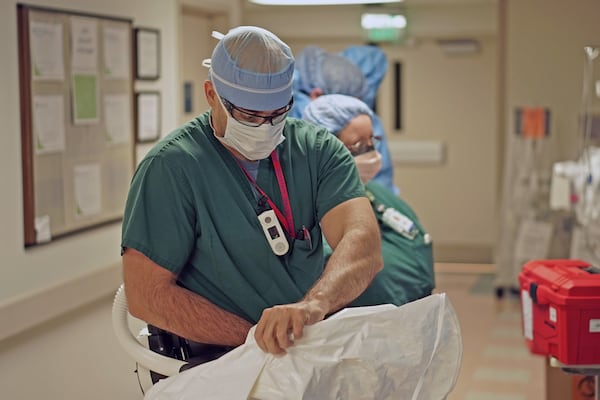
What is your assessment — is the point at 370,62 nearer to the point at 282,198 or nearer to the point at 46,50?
the point at 46,50

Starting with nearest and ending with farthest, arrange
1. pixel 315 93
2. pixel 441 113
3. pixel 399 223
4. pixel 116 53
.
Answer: pixel 399 223
pixel 315 93
pixel 116 53
pixel 441 113

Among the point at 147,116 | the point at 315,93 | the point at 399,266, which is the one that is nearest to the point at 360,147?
the point at 399,266

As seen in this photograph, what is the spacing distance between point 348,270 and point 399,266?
84 cm

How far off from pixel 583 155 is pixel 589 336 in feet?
4.93

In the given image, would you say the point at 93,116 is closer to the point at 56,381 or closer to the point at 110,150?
the point at 110,150

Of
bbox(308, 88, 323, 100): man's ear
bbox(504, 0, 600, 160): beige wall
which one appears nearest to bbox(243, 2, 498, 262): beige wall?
bbox(504, 0, 600, 160): beige wall

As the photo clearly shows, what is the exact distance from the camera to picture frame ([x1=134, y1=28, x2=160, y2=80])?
174 inches

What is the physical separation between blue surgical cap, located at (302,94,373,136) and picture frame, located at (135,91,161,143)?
1.80m

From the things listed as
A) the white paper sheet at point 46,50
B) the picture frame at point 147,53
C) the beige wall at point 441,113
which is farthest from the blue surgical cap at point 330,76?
the beige wall at point 441,113

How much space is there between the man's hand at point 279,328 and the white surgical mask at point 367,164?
1.04 metres

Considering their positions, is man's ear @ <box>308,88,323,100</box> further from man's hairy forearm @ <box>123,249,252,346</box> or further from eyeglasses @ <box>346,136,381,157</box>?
man's hairy forearm @ <box>123,249,252,346</box>

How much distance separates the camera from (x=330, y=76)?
337 centimetres

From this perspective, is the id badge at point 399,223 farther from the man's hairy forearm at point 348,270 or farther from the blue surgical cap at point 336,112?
the man's hairy forearm at point 348,270

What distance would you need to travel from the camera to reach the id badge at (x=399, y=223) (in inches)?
111
